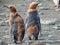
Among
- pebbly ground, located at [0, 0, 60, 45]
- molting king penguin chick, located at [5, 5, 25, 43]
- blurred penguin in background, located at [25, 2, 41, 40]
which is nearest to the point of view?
molting king penguin chick, located at [5, 5, 25, 43]

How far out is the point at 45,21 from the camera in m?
9.62

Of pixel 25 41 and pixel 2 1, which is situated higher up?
pixel 2 1

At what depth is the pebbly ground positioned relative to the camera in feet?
25.8

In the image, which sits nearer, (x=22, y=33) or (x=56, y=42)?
(x=22, y=33)

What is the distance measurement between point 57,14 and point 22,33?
4.04 meters

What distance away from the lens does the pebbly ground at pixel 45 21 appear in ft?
25.8

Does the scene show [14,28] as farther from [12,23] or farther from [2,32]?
[2,32]

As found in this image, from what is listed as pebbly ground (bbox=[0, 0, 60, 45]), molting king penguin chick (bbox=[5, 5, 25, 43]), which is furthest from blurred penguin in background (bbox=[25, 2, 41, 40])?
pebbly ground (bbox=[0, 0, 60, 45])

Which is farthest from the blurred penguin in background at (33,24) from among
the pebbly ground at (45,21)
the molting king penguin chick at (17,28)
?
the pebbly ground at (45,21)

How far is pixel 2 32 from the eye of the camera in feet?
27.9

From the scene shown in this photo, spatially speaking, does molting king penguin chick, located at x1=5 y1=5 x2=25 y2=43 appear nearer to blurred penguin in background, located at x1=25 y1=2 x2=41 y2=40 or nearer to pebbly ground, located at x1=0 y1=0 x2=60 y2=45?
blurred penguin in background, located at x1=25 y1=2 x2=41 y2=40

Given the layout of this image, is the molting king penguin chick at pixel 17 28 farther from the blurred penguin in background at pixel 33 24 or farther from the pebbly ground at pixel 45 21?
the pebbly ground at pixel 45 21

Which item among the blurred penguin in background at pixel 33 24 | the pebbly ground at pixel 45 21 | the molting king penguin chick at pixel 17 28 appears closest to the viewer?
the molting king penguin chick at pixel 17 28

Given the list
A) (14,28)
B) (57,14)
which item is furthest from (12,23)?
(57,14)
